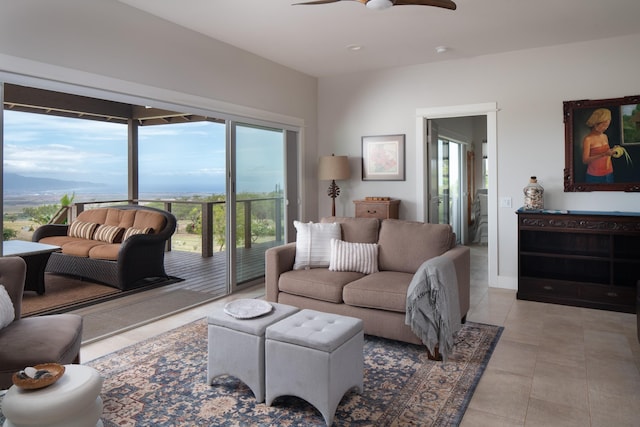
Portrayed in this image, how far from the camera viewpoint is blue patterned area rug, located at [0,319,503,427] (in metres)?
2.24

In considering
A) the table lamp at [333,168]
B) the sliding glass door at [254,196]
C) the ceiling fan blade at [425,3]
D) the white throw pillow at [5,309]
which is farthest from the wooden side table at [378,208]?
the white throw pillow at [5,309]

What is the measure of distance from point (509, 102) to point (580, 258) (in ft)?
6.16

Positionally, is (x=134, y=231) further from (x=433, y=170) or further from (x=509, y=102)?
(x=509, y=102)

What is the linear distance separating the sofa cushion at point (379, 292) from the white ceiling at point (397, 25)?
227 centimetres

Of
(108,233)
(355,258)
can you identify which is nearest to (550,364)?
(355,258)

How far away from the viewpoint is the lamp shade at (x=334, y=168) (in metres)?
5.56

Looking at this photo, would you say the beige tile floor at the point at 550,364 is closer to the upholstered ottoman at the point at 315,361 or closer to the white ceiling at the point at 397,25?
the upholstered ottoman at the point at 315,361

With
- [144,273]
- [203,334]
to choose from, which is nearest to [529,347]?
[203,334]

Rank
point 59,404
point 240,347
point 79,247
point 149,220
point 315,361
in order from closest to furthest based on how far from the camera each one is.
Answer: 1. point 59,404
2. point 315,361
3. point 240,347
4. point 79,247
5. point 149,220

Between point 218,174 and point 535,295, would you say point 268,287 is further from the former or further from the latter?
point 218,174

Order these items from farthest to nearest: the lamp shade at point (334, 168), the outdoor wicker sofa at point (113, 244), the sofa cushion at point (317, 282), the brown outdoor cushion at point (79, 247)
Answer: the lamp shade at point (334, 168) < the brown outdoor cushion at point (79, 247) < the outdoor wicker sofa at point (113, 244) < the sofa cushion at point (317, 282)

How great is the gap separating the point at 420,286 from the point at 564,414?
106cm

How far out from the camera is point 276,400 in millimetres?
→ 2424

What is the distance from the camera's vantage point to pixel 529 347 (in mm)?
3199
